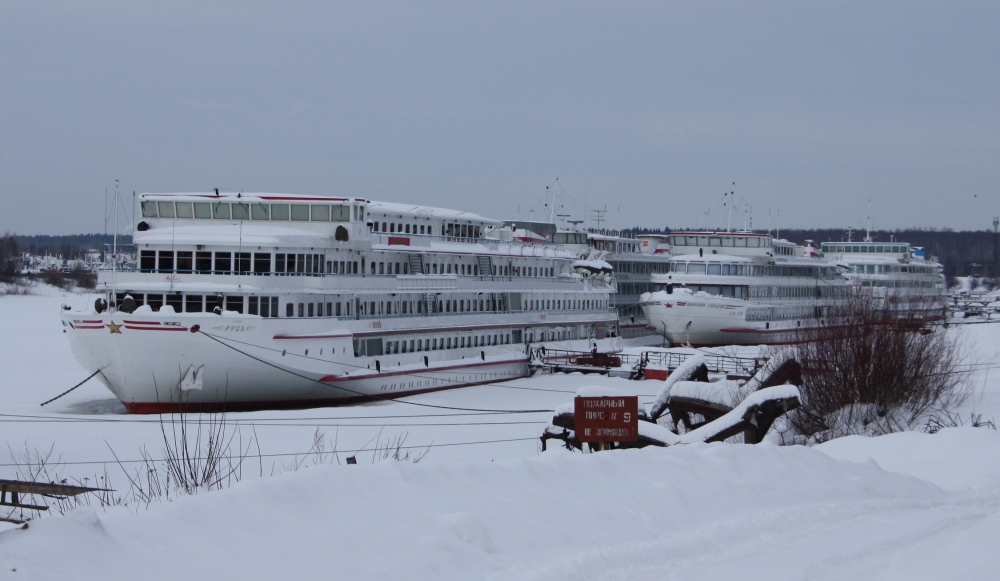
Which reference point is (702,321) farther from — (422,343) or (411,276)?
(411,276)

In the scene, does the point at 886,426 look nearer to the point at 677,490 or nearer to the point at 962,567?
the point at 677,490

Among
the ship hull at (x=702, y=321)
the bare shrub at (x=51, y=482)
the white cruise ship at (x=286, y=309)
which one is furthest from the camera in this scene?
the ship hull at (x=702, y=321)

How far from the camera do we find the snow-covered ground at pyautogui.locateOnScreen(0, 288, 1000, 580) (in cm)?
850

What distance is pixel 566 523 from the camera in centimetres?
A: 1098

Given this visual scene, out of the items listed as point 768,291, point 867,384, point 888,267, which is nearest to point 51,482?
point 867,384

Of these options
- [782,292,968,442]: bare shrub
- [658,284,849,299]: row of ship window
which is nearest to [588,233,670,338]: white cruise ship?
[658,284,849,299]: row of ship window

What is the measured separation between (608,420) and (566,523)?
175 inches

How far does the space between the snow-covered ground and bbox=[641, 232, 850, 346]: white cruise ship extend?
163 ft

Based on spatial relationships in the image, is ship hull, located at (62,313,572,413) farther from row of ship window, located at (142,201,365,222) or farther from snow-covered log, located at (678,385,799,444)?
snow-covered log, located at (678,385,799,444)

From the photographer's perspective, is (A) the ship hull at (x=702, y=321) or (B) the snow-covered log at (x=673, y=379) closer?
(B) the snow-covered log at (x=673, y=379)

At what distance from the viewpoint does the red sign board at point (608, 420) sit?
15.2 m

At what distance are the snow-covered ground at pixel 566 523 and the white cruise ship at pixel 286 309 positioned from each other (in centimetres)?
1607

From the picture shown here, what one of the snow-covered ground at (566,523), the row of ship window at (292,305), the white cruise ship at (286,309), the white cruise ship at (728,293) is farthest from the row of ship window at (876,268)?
the snow-covered ground at (566,523)

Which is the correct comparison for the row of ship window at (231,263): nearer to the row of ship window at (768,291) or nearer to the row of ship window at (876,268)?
the row of ship window at (768,291)
